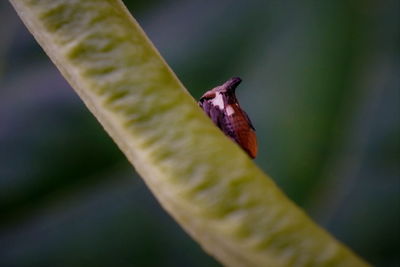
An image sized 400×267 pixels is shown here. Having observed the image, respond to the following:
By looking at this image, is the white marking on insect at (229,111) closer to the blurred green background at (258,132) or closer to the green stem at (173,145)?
the green stem at (173,145)

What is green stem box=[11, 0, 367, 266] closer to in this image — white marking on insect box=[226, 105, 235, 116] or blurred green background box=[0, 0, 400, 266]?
white marking on insect box=[226, 105, 235, 116]

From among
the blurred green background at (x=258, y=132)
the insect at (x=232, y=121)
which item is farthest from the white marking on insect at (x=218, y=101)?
the blurred green background at (x=258, y=132)

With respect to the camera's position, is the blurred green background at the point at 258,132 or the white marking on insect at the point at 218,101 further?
the blurred green background at the point at 258,132

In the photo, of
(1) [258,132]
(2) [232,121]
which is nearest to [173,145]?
(2) [232,121]

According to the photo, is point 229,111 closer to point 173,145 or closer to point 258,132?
point 173,145

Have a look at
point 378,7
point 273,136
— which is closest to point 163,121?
point 273,136

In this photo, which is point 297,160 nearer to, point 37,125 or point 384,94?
point 384,94
